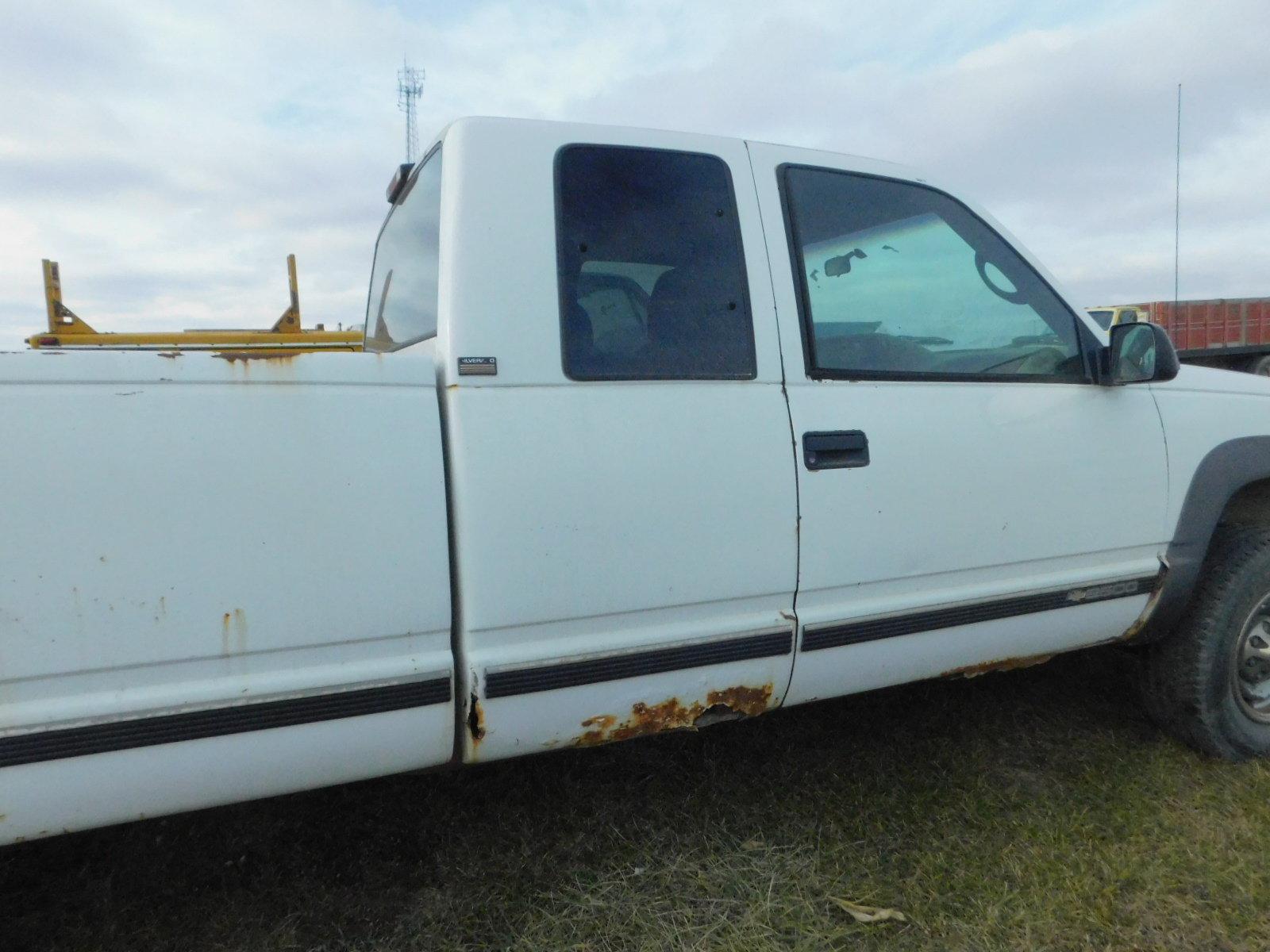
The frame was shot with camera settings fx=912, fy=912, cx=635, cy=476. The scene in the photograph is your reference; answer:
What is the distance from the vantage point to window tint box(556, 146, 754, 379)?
2.15 metres

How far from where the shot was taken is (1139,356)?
2.72 m

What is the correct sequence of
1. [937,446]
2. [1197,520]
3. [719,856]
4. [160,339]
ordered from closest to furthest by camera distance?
1. [937,446]
2. [719,856]
3. [1197,520]
4. [160,339]

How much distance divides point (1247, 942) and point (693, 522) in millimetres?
1727

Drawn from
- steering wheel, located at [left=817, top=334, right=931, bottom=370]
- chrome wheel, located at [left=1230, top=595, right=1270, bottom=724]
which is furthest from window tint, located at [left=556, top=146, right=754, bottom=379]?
chrome wheel, located at [left=1230, top=595, right=1270, bottom=724]

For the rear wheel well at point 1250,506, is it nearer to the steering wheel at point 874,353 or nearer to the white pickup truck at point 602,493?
the white pickup truck at point 602,493

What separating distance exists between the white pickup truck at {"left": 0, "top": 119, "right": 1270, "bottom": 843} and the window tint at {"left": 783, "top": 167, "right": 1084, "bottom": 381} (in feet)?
0.04

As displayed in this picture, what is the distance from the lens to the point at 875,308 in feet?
8.33

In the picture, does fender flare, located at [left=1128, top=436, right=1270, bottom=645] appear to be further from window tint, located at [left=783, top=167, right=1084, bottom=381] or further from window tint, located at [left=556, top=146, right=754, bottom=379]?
window tint, located at [left=556, top=146, right=754, bottom=379]

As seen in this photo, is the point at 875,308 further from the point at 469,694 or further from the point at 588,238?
the point at 469,694

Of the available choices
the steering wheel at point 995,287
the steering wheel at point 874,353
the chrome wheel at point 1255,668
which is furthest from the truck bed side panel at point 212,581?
the chrome wheel at point 1255,668

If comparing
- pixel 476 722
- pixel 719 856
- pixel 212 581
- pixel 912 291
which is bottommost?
pixel 719 856

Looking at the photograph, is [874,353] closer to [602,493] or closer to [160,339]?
[602,493]

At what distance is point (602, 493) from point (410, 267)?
1.05 meters

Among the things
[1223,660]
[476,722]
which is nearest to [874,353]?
[476,722]
